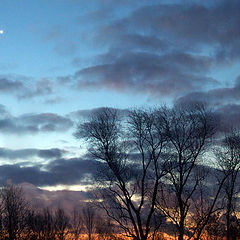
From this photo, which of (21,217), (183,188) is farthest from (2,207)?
(183,188)

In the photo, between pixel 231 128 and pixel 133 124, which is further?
pixel 231 128

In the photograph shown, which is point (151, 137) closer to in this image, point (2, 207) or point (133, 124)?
point (133, 124)

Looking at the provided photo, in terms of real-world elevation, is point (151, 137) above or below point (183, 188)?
above

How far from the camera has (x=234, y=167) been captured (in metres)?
41.3

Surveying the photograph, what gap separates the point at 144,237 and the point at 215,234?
964 inches

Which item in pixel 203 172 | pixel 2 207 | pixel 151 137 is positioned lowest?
pixel 2 207

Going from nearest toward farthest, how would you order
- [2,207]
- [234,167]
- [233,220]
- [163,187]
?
[163,187], [234,167], [233,220], [2,207]

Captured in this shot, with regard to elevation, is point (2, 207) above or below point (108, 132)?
below

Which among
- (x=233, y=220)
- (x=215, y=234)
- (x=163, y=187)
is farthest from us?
(x=215, y=234)

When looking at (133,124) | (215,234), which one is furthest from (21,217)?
(133,124)

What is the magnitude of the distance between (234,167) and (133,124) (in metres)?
13.6

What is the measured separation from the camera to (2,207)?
211ft

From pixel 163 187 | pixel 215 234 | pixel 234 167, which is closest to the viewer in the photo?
pixel 163 187

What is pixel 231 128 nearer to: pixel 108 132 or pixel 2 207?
pixel 108 132
